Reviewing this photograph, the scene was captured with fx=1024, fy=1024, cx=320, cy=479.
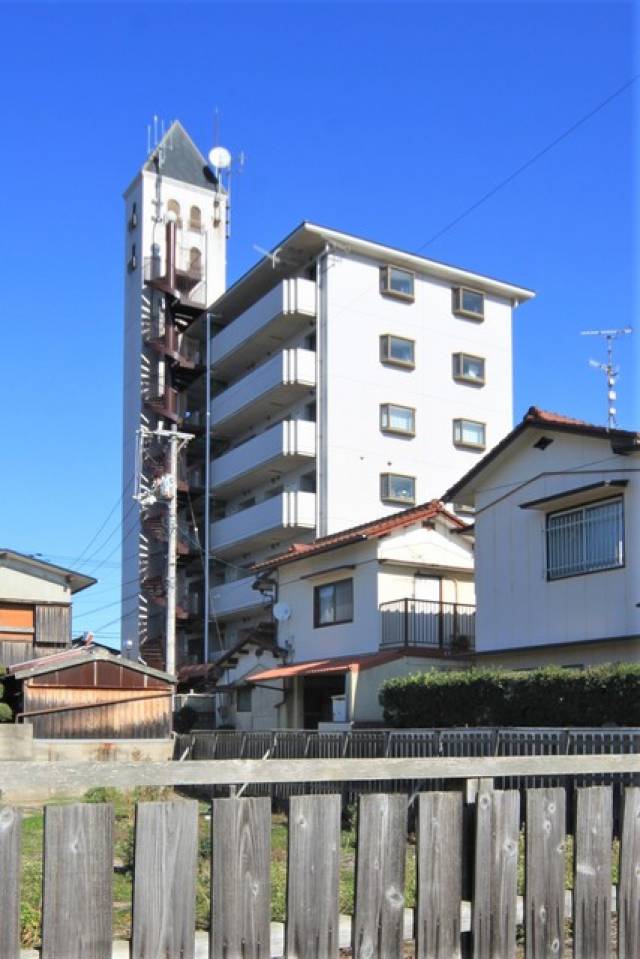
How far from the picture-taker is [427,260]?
40.8m

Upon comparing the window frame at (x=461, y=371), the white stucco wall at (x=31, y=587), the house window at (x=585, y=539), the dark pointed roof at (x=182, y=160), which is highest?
the dark pointed roof at (x=182, y=160)

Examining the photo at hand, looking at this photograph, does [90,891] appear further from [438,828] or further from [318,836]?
[438,828]

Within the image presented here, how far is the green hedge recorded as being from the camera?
638 inches

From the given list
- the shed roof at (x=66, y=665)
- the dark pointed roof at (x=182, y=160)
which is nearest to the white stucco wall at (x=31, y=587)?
the shed roof at (x=66, y=665)

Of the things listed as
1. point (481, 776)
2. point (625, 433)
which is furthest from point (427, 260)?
point (481, 776)

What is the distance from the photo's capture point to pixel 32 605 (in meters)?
29.9

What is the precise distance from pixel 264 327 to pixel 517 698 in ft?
82.5

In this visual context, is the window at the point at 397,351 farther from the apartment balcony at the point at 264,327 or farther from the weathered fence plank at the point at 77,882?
the weathered fence plank at the point at 77,882

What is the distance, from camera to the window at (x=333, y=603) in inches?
1148

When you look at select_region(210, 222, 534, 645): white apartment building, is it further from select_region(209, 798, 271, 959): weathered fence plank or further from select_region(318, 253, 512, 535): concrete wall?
select_region(209, 798, 271, 959): weathered fence plank

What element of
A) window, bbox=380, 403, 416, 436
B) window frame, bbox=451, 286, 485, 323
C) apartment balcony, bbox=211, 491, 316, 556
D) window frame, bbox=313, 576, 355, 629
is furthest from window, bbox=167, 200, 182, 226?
window frame, bbox=313, 576, 355, 629

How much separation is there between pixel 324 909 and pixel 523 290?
42.8 m

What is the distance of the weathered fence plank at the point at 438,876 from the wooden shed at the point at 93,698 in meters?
22.1

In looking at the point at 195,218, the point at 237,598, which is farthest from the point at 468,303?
the point at 237,598
